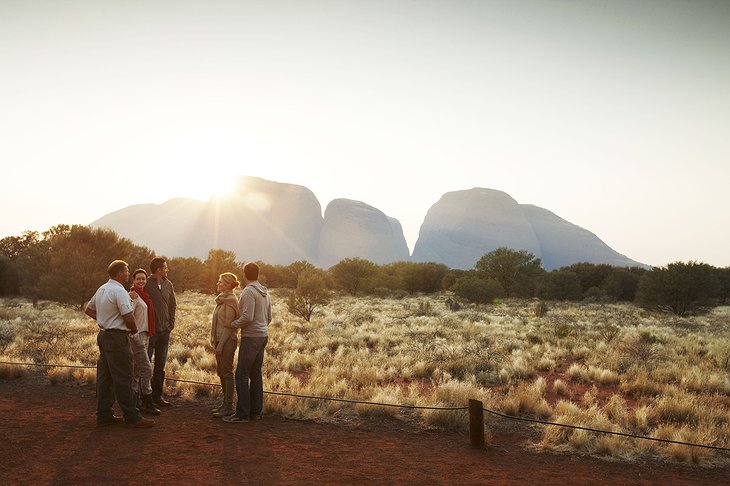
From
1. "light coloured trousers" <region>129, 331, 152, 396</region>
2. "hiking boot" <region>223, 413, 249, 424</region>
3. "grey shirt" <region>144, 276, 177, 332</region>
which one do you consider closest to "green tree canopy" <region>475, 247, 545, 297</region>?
"hiking boot" <region>223, 413, 249, 424</region>

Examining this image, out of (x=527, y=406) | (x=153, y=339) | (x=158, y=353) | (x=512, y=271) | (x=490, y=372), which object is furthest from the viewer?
(x=512, y=271)

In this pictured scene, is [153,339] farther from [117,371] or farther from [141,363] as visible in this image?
[117,371]

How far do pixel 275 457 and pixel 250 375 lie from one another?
68.6 inches

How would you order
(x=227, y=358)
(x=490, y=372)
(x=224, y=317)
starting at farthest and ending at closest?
(x=490, y=372), (x=227, y=358), (x=224, y=317)

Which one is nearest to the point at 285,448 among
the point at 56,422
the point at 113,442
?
the point at 113,442

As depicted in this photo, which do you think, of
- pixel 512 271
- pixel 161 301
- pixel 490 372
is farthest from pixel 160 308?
pixel 512 271

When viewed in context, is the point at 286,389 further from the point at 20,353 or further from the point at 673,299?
the point at 673,299

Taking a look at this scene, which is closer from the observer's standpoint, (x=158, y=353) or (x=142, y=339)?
Result: (x=142, y=339)

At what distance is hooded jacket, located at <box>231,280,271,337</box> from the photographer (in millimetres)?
6977

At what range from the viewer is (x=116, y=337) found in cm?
655

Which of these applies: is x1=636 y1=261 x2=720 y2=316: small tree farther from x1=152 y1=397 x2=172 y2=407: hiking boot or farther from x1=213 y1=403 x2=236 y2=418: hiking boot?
x1=152 y1=397 x2=172 y2=407: hiking boot

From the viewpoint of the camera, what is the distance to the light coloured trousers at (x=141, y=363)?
730cm

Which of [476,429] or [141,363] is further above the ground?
[141,363]

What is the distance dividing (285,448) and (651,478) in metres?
5.08
